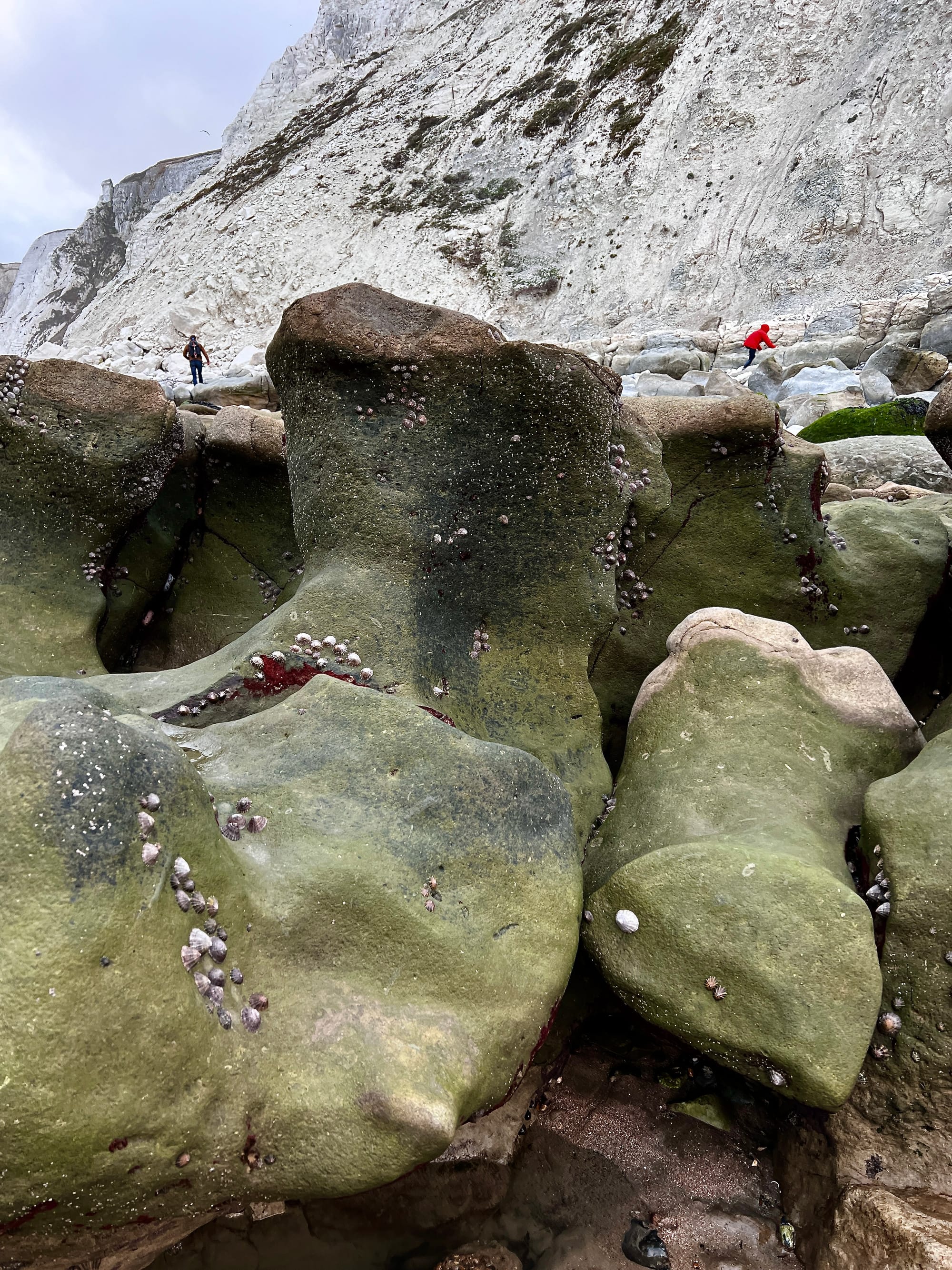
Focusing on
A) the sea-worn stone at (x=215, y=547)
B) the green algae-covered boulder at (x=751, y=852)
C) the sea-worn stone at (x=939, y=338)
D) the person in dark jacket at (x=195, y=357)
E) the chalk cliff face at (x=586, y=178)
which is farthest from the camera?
the chalk cliff face at (x=586, y=178)

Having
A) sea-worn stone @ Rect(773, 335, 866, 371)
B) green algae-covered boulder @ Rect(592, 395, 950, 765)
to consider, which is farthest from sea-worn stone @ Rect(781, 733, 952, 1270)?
sea-worn stone @ Rect(773, 335, 866, 371)

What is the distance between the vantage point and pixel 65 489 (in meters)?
3.96

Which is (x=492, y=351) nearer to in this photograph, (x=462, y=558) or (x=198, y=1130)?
(x=462, y=558)

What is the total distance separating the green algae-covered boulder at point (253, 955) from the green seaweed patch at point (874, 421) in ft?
24.7

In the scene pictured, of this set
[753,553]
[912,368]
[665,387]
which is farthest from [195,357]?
[753,553]

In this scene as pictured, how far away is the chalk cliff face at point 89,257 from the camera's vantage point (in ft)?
129

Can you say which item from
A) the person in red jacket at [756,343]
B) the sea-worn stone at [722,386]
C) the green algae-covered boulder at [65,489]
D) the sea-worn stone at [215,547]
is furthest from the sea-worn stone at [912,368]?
the green algae-covered boulder at [65,489]

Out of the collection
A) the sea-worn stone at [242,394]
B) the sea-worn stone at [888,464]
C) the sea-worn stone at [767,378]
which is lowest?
the sea-worn stone at [767,378]

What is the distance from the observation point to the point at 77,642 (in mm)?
3926

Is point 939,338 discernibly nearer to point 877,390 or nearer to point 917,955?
point 877,390

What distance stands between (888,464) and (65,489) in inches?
242

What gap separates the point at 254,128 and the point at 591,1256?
43.8 metres

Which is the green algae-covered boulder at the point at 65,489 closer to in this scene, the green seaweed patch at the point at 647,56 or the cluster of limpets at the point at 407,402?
the cluster of limpets at the point at 407,402

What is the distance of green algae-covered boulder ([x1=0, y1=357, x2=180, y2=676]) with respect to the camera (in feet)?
12.7
